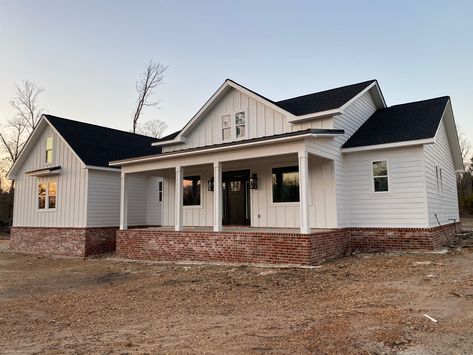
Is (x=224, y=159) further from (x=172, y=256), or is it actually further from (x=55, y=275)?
(x=55, y=275)

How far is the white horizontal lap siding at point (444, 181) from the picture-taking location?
482 inches

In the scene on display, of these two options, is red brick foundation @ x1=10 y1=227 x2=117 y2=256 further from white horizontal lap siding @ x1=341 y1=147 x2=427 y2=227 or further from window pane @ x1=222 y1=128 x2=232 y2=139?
white horizontal lap siding @ x1=341 y1=147 x2=427 y2=227

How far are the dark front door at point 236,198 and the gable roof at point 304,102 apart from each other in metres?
2.67

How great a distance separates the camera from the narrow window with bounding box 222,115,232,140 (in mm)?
14712

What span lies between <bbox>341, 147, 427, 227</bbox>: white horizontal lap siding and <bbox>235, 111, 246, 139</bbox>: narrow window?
12.9ft

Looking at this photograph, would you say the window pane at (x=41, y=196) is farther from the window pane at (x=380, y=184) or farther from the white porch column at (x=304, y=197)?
the window pane at (x=380, y=184)

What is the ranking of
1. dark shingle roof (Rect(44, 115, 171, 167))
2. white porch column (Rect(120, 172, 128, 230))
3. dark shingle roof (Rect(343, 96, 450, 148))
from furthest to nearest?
dark shingle roof (Rect(44, 115, 171, 167)), white porch column (Rect(120, 172, 128, 230)), dark shingle roof (Rect(343, 96, 450, 148))

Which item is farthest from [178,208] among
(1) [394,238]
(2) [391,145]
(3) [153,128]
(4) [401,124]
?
(3) [153,128]

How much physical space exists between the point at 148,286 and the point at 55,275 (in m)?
4.43

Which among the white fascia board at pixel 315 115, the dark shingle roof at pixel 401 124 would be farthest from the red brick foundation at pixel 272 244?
the white fascia board at pixel 315 115

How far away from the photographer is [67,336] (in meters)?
5.30

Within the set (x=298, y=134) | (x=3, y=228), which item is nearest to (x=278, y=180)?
(x=298, y=134)

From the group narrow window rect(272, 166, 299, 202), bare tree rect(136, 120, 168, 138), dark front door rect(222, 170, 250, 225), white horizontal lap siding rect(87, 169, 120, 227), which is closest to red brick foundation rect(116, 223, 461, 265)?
narrow window rect(272, 166, 299, 202)

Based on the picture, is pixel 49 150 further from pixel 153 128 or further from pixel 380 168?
pixel 153 128
